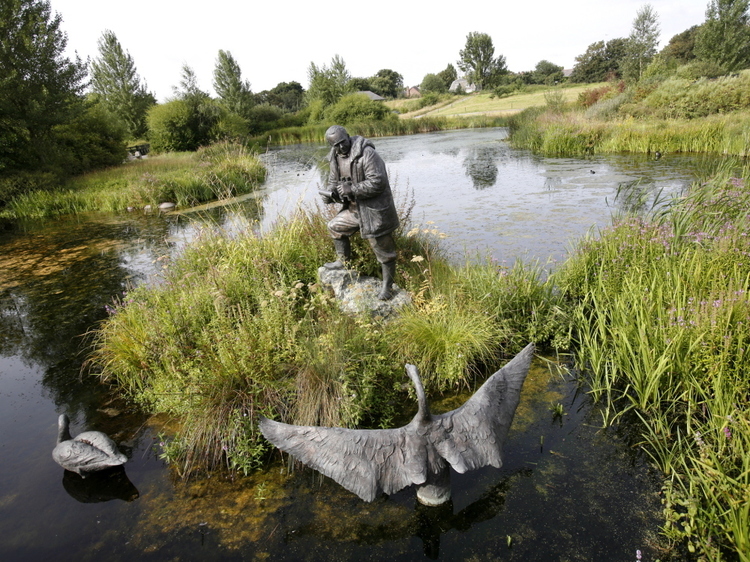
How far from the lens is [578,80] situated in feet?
192

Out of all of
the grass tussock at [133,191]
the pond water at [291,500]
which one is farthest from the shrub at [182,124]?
Answer: the pond water at [291,500]

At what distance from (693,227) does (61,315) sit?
894 centimetres

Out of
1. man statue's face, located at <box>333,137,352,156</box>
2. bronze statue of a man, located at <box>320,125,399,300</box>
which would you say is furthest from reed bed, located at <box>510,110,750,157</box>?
man statue's face, located at <box>333,137,352,156</box>

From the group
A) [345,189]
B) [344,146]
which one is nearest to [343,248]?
[345,189]

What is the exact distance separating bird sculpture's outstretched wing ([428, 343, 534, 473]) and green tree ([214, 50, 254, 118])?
46015 mm

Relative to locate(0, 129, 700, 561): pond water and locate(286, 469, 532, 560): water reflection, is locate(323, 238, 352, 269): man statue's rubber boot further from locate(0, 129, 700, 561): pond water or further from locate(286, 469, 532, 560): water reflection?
locate(286, 469, 532, 560): water reflection

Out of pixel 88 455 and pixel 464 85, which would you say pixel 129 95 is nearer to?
pixel 88 455

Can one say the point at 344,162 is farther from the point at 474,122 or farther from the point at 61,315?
the point at 474,122

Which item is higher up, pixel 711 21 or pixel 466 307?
pixel 711 21

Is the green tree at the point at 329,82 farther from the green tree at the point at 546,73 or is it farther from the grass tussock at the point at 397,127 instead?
the green tree at the point at 546,73

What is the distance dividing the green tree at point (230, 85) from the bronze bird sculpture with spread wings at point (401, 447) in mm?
45962

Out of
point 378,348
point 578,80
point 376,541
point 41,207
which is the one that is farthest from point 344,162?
point 578,80

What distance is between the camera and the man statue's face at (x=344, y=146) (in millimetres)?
4465

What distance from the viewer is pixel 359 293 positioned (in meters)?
5.09
